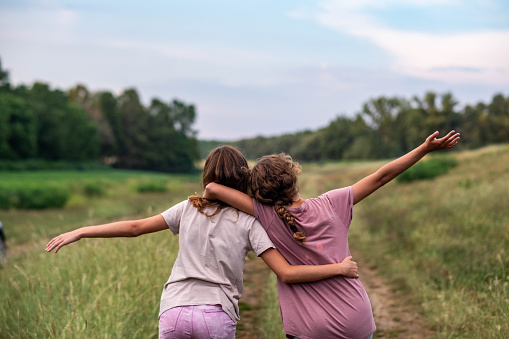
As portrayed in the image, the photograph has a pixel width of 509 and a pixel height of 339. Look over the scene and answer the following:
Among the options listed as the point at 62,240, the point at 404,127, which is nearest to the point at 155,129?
the point at 404,127

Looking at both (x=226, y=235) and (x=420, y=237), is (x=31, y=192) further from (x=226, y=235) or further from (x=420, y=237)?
(x=226, y=235)

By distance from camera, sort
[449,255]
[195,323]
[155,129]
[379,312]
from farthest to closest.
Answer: [155,129] < [449,255] < [379,312] < [195,323]

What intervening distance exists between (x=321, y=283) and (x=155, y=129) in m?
78.7

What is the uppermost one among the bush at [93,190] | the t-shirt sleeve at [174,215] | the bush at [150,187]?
the t-shirt sleeve at [174,215]

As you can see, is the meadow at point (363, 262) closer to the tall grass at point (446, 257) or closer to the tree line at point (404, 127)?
the tall grass at point (446, 257)

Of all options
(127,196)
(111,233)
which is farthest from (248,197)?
(127,196)

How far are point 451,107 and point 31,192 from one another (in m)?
46.3

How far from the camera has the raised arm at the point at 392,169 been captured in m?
2.88

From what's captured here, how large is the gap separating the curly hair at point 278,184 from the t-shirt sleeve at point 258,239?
0.43ft

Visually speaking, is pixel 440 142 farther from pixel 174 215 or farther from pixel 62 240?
pixel 62 240

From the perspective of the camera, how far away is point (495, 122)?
63.0 metres

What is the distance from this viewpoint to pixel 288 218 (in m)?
2.67

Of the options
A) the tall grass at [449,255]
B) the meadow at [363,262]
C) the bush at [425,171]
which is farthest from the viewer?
the bush at [425,171]

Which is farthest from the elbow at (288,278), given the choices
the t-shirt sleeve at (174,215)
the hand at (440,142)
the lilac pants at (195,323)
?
the hand at (440,142)
